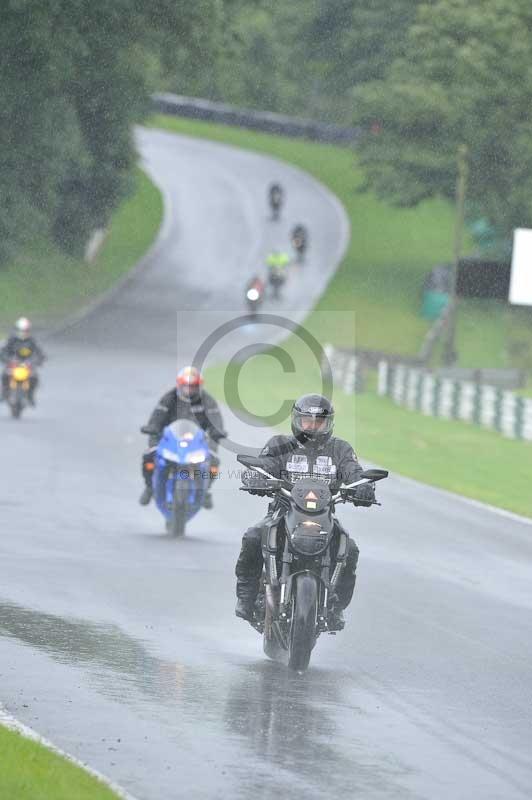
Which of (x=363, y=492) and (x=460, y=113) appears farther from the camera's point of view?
(x=460, y=113)

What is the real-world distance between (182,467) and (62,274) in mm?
49022

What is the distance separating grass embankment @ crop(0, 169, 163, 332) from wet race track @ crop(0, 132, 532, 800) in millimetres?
33251

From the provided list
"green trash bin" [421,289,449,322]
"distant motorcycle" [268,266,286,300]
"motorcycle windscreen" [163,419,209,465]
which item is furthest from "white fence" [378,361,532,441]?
"green trash bin" [421,289,449,322]

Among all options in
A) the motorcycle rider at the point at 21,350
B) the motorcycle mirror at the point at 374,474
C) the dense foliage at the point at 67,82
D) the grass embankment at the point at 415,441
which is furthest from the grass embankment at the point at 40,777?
the dense foliage at the point at 67,82

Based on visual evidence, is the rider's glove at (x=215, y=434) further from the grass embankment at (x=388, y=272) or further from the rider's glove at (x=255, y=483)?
the grass embankment at (x=388, y=272)

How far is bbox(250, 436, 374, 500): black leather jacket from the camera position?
11.4 meters

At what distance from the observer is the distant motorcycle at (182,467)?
17453 millimetres

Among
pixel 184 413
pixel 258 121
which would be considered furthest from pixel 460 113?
pixel 184 413

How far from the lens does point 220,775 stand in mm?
7945

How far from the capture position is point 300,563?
1091 cm

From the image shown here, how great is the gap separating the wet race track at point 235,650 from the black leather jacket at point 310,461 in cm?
117

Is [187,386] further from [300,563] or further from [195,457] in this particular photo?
[300,563]

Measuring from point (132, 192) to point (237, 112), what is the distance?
135 feet

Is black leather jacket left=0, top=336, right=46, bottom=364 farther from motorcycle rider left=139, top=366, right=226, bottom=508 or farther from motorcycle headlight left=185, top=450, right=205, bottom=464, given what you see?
motorcycle headlight left=185, top=450, right=205, bottom=464
